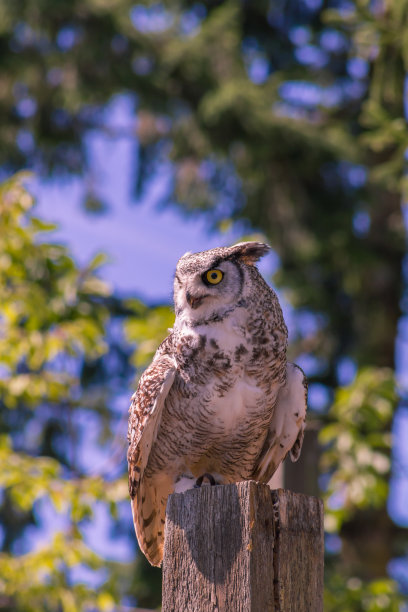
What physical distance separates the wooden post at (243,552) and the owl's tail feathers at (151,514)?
0.96 metres

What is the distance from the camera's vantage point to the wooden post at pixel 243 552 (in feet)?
6.25

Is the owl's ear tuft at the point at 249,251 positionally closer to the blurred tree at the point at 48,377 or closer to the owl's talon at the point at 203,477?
the owl's talon at the point at 203,477

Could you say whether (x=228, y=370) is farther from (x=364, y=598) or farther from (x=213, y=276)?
(x=364, y=598)

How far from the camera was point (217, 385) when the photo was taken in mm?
2668

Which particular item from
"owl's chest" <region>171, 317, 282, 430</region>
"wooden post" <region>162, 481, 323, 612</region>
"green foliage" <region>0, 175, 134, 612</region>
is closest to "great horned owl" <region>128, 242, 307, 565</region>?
"owl's chest" <region>171, 317, 282, 430</region>

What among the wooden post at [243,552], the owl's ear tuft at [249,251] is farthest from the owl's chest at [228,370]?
the wooden post at [243,552]

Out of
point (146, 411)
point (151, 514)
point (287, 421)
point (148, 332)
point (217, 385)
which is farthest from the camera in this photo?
point (148, 332)

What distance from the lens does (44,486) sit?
4840 mm

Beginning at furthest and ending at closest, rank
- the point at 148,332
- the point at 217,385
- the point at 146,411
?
the point at 148,332
the point at 146,411
the point at 217,385

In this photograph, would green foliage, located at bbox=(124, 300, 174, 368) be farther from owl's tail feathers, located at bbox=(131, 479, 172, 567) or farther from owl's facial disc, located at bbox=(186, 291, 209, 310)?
owl's facial disc, located at bbox=(186, 291, 209, 310)

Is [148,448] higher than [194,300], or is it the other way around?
[194,300]

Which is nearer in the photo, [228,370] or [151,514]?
[228,370]

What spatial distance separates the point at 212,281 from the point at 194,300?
0.09 meters

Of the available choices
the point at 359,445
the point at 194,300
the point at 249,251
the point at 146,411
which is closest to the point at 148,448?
the point at 146,411
